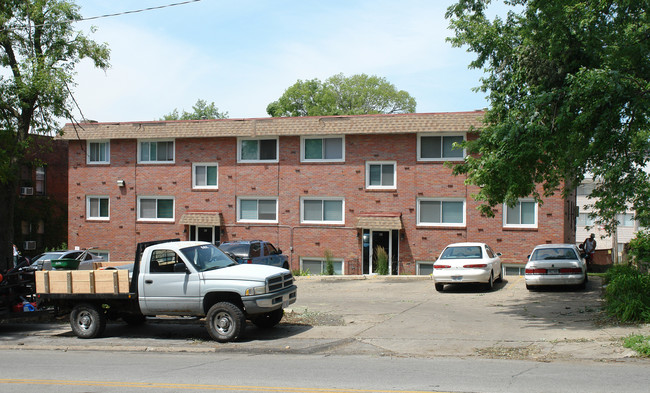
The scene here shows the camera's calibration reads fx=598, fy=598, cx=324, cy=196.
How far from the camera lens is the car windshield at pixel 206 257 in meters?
12.4

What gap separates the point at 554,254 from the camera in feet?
59.7

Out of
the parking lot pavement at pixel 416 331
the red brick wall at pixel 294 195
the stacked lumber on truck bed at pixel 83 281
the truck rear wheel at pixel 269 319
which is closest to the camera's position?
the parking lot pavement at pixel 416 331

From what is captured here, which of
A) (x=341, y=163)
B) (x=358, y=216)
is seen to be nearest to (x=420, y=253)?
(x=358, y=216)

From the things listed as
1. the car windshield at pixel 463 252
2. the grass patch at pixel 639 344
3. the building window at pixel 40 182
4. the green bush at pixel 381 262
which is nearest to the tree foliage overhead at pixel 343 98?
the building window at pixel 40 182

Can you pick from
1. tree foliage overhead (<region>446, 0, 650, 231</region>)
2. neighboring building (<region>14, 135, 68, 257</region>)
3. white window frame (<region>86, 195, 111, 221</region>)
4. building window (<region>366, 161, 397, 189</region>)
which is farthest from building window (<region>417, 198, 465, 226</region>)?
neighboring building (<region>14, 135, 68, 257</region>)

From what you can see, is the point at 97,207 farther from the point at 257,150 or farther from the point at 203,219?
the point at 257,150

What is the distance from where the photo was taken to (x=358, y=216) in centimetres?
2856

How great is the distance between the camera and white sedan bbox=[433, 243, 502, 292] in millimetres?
18016

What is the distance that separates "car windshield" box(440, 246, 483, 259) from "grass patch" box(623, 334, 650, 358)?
27.4 feet

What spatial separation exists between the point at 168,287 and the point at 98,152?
75.9ft

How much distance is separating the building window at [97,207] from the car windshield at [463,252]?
68.6ft

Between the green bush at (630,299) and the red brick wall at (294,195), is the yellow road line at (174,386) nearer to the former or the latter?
the green bush at (630,299)

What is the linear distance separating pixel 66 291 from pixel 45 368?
318cm

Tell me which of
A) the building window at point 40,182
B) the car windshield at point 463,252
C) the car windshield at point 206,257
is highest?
the building window at point 40,182
